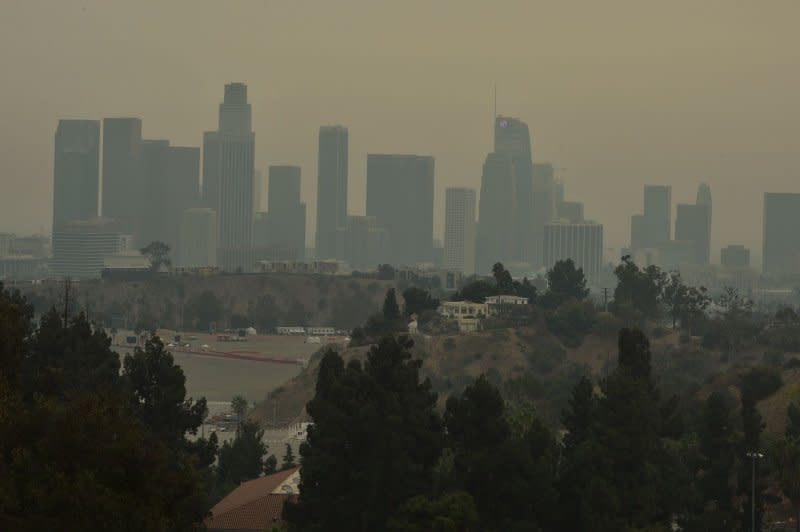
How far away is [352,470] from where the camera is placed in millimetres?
44938

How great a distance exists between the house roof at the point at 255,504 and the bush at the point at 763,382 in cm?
2415

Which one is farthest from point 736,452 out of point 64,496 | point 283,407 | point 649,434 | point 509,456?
point 283,407

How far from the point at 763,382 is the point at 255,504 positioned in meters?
29.3

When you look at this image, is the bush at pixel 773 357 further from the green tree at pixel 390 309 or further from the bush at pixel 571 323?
the green tree at pixel 390 309

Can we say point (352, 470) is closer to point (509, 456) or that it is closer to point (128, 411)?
point (509, 456)

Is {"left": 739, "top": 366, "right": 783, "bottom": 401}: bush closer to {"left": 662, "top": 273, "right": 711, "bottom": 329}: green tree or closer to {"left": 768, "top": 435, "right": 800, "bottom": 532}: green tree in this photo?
{"left": 768, "top": 435, "right": 800, "bottom": 532}: green tree

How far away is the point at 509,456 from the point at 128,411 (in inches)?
404

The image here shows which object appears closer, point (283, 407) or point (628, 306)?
point (283, 407)

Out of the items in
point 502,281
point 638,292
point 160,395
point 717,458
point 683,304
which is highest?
point 502,281

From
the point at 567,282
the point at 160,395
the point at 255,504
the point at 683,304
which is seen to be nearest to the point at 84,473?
the point at 160,395

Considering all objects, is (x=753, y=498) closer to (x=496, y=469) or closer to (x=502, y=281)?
(x=496, y=469)

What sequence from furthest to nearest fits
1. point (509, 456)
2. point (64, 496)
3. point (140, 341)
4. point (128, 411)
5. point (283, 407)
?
point (140, 341) < point (283, 407) < point (509, 456) < point (128, 411) < point (64, 496)

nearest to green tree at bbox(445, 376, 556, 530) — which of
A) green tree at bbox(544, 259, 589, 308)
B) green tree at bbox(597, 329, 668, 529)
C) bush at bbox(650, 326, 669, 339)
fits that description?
green tree at bbox(597, 329, 668, 529)

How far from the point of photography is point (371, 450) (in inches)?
1770
